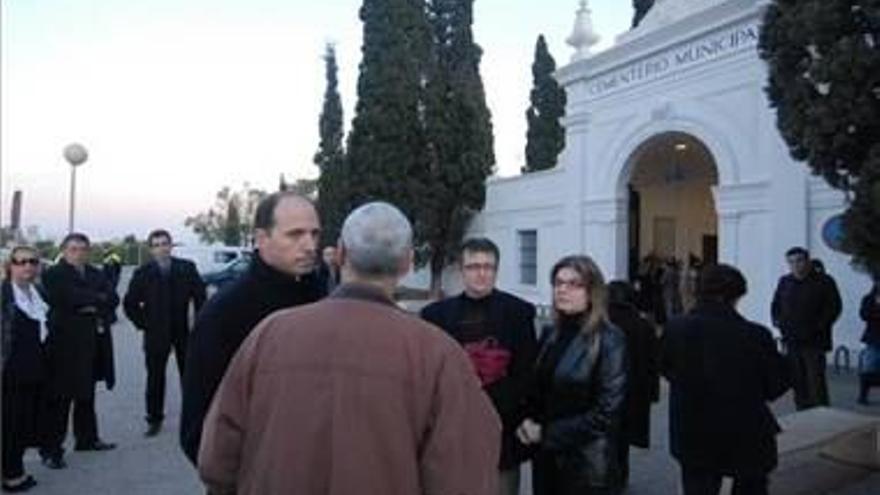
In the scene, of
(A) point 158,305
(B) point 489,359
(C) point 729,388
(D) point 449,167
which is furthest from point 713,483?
(D) point 449,167

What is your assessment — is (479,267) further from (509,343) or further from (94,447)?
(94,447)

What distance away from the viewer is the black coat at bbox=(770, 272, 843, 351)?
35.0 ft

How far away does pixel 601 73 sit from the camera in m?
21.5

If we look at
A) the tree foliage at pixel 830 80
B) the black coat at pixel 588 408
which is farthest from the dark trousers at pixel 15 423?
the tree foliage at pixel 830 80

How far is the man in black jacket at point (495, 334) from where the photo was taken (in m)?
4.88

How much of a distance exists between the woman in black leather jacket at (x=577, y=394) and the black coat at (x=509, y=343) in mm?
81

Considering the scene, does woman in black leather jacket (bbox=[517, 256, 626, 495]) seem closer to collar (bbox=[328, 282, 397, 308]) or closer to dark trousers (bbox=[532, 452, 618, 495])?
dark trousers (bbox=[532, 452, 618, 495])

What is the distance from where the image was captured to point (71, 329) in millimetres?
8773

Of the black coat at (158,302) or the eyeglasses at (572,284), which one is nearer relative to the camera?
the eyeglasses at (572,284)

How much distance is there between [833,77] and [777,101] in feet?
3.76

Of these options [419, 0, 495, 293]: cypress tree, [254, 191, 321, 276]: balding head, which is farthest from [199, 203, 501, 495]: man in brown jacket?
[419, 0, 495, 293]: cypress tree

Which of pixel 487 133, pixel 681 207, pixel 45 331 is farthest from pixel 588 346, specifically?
pixel 487 133

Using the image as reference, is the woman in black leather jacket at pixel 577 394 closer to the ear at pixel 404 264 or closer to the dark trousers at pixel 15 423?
the ear at pixel 404 264

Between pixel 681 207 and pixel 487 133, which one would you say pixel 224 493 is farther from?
pixel 487 133
